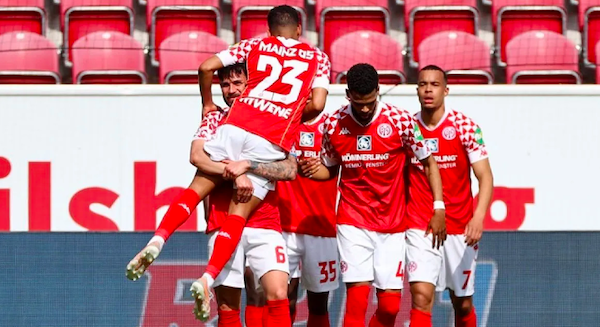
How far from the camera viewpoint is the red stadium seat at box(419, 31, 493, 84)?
373 inches

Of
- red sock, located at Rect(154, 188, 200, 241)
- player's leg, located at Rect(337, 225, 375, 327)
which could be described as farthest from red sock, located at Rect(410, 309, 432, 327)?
red sock, located at Rect(154, 188, 200, 241)

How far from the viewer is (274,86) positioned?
5.93 metres

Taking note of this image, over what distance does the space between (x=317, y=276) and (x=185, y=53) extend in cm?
338

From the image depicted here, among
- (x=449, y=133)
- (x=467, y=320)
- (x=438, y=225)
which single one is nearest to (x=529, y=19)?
(x=449, y=133)

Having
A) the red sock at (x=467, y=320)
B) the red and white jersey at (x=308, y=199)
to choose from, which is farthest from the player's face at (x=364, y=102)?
the red sock at (x=467, y=320)

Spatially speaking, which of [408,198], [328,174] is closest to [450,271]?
[408,198]

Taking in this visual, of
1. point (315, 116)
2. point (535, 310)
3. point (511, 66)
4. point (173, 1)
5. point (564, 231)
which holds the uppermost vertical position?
point (173, 1)

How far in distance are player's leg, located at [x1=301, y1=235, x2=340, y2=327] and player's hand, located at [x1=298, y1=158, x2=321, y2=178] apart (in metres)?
0.62

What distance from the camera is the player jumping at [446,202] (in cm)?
645

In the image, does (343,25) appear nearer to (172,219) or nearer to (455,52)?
(455,52)

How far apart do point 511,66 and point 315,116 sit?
317 centimetres

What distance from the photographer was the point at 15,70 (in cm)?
919

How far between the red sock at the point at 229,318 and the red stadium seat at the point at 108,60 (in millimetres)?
3544

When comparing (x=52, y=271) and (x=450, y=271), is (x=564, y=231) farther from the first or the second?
A: (x=52, y=271)
